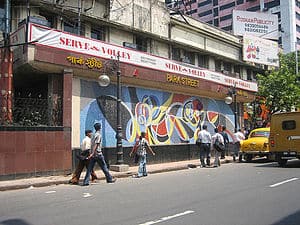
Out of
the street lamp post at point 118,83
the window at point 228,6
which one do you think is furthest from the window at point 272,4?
the street lamp post at point 118,83

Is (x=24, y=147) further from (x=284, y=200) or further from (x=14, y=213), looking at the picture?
(x=284, y=200)

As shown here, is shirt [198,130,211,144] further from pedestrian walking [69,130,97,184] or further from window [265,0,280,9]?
window [265,0,280,9]

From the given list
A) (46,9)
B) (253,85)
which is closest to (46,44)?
(46,9)

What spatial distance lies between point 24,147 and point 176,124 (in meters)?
9.62

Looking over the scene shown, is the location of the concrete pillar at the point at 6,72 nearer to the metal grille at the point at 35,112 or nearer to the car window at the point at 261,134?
the metal grille at the point at 35,112

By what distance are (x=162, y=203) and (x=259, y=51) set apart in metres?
26.5

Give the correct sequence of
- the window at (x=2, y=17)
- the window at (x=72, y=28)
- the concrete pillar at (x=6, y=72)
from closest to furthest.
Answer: the concrete pillar at (x=6, y=72) → the window at (x=2, y=17) → the window at (x=72, y=28)

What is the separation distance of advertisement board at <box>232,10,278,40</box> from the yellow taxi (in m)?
21.2

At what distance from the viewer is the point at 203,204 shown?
8.20 meters

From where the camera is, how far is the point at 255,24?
132ft

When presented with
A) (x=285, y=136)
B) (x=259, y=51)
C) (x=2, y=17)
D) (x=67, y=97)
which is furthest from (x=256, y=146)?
(x=259, y=51)

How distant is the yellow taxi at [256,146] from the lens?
19.1 m

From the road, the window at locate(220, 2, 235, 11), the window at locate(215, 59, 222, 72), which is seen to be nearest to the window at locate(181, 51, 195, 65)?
the window at locate(215, 59, 222, 72)

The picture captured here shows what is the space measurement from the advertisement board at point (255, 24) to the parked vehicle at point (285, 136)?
24.0 m
